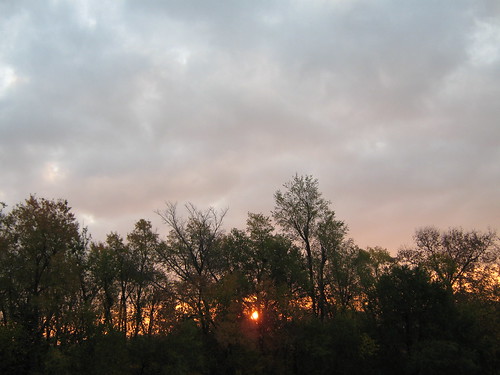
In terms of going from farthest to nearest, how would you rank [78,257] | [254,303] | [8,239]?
[78,257] < [254,303] < [8,239]

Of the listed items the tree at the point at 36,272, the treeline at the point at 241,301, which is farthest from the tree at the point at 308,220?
the tree at the point at 36,272

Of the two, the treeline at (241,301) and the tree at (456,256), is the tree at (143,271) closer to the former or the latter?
the treeline at (241,301)

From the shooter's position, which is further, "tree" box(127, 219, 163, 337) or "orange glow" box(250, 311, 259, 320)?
"tree" box(127, 219, 163, 337)

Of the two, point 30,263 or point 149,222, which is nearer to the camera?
point 30,263

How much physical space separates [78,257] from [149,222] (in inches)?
377

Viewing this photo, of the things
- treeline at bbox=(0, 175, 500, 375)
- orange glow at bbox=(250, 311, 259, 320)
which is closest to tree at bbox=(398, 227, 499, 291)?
treeline at bbox=(0, 175, 500, 375)

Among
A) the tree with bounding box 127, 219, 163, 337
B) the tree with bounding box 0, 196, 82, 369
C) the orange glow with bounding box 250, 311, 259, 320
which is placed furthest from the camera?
the tree with bounding box 127, 219, 163, 337

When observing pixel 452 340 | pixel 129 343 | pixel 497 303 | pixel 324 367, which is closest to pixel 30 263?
pixel 129 343

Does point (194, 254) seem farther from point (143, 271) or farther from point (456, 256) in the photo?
point (456, 256)

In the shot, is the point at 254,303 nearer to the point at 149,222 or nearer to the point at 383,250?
the point at 149,222

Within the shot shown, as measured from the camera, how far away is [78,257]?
47000mm

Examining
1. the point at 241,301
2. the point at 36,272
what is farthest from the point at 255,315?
the point at 36,272

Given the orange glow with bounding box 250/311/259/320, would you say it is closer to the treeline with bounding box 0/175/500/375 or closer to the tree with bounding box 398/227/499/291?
the treeline with bounding box 0/175/500/375

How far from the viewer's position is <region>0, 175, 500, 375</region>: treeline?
3788 centimetres
